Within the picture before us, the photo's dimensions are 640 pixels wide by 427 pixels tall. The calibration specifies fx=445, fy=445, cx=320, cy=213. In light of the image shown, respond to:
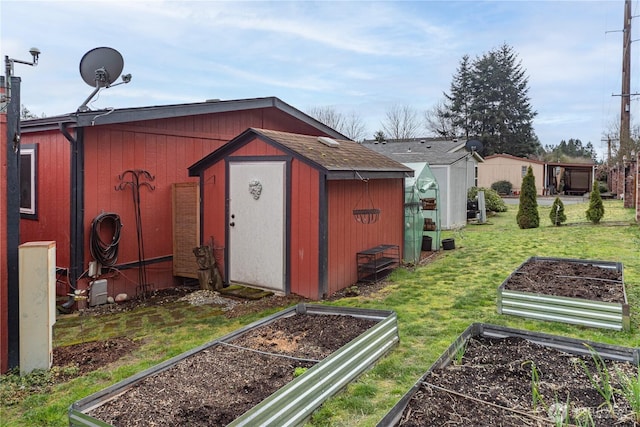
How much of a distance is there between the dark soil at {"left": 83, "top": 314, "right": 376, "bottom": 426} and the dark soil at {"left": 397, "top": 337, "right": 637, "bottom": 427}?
1013mm

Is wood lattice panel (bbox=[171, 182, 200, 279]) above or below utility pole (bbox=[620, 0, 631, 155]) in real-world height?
below

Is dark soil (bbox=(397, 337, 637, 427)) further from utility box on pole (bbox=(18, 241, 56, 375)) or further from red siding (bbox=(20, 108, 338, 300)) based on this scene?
red siding (bbox=(20, 108, 338, 300))

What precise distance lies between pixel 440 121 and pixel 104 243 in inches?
1470

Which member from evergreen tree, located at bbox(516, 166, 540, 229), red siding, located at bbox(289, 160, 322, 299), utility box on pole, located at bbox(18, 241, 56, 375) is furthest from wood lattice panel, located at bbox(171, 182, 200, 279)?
evergreen tree, located at bbox(516, 166, 540, 229)

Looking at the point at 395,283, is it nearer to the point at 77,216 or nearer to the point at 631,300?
the point at 631,300

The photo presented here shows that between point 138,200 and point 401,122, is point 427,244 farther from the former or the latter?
point 401,122

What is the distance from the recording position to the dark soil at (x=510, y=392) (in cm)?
269

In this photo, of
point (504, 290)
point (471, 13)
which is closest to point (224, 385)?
point (504, 290)

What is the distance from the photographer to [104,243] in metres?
6.48

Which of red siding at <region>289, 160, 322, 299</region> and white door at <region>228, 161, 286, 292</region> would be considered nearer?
red siding at <region>289, 160, 322, 299</region>

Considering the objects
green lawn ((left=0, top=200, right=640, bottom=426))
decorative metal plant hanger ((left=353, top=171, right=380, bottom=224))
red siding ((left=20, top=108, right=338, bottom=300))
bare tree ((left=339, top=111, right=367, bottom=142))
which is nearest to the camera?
green lawn ((left=0, top=200, right=640, bottom=426))

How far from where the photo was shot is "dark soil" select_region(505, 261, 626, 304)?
18.0 feet

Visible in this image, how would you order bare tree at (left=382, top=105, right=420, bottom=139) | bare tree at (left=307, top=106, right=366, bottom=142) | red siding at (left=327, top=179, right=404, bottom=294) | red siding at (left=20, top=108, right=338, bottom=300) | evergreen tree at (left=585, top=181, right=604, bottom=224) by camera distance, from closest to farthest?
red siding at (left=20, top=108, right=338, bottom=300)
red siding at (left=327, top=179, right=404, bottom=294)
evergreen tree at (left=585, top=181, right=604, bottom=224)
bare tree at (left=307, top=106, right=366, bottom=142)
bare tree at (left=382, top=105, right=420, bottom=139)

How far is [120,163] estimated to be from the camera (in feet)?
22.0
